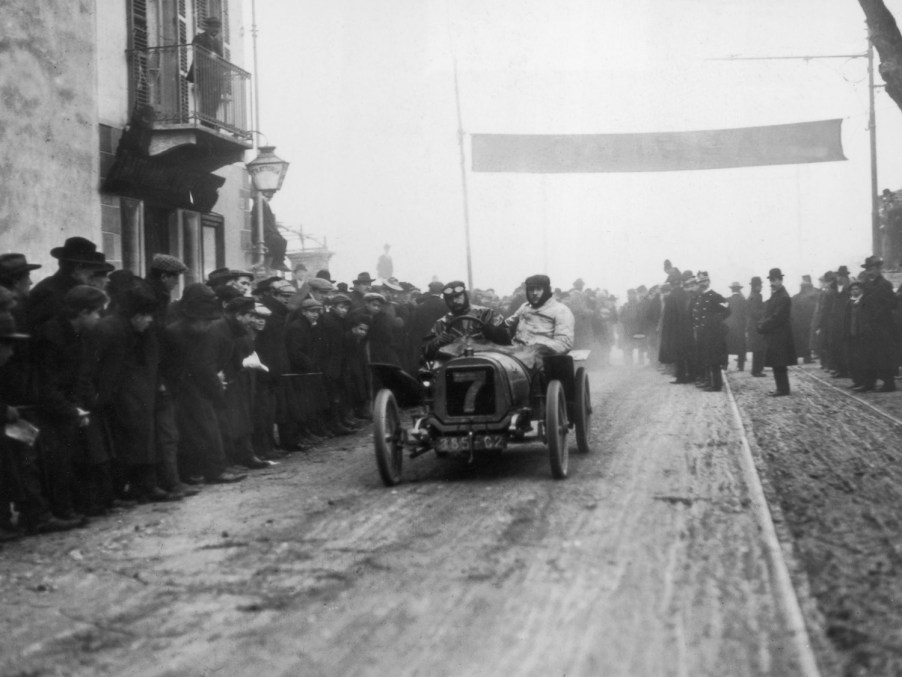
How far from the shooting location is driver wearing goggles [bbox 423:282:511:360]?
9.10m

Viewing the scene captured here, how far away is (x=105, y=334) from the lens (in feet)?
24.1

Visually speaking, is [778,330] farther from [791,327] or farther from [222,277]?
[222,277]

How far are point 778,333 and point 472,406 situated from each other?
7.90 metres

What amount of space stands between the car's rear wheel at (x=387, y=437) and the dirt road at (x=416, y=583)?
0.53ft

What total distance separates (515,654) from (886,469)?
5.33 m

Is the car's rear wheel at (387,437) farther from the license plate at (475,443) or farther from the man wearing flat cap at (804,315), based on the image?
the man wearing flat cap at (804,315)

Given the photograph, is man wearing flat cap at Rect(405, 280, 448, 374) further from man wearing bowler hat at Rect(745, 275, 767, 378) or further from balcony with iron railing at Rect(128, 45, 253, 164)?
man wearing bowler hat at Rect(745, 275, 767, 378)

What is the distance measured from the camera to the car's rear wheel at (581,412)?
29.6 ft

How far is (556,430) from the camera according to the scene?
770 cm

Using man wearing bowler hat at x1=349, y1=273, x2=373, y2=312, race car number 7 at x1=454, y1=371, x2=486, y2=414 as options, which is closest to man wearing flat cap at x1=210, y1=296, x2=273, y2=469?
race car number 7 at x1=454, y1=371, x2=486, y2=414

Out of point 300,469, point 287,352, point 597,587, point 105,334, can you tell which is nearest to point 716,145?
point 287,352

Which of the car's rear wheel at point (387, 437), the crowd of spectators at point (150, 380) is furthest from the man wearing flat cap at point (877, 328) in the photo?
the car's rear wheel at point (387, 437)

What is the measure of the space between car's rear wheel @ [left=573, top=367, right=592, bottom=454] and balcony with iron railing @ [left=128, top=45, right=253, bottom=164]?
25.9ft

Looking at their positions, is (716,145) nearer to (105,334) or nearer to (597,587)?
(105,334)
